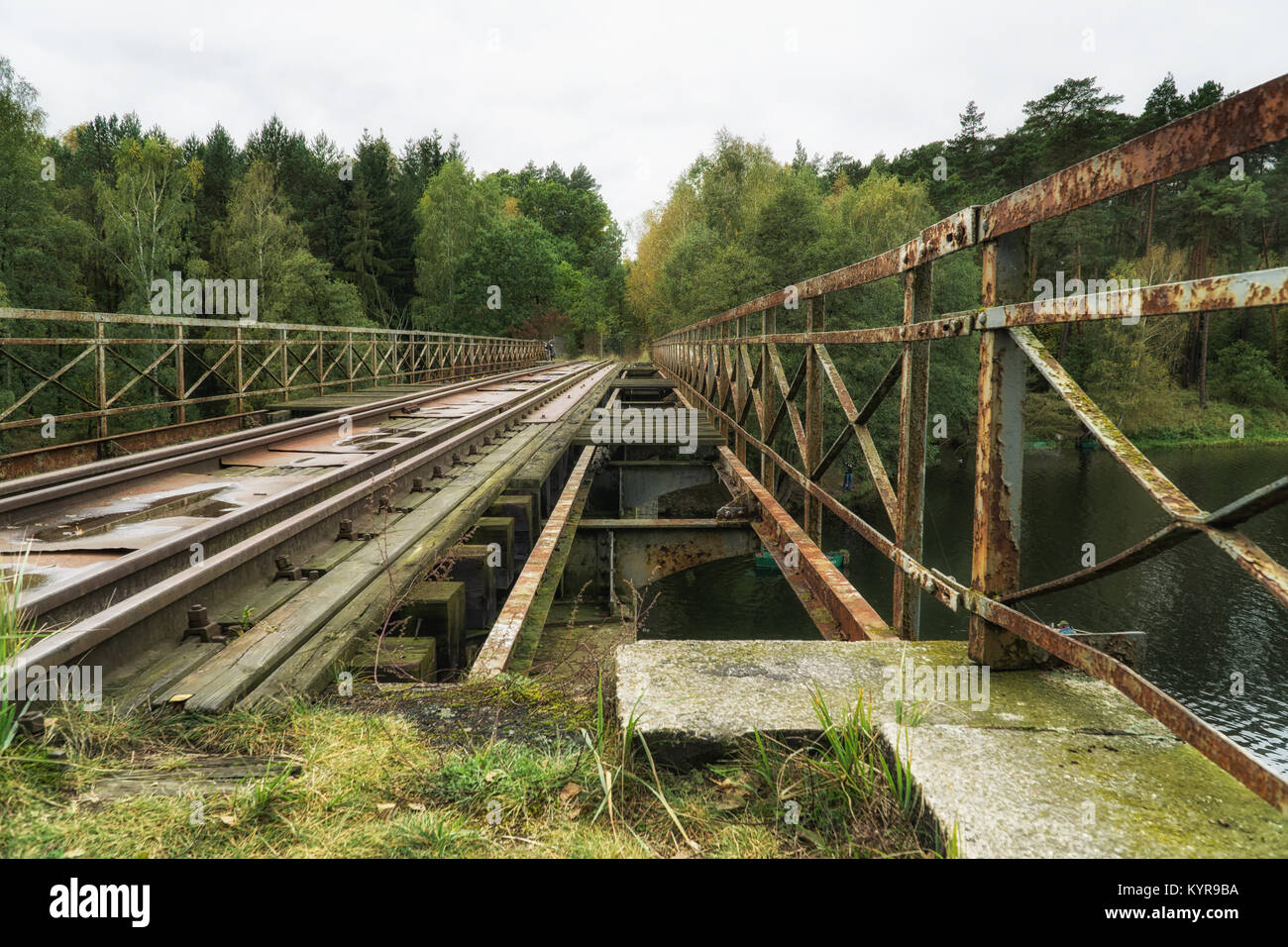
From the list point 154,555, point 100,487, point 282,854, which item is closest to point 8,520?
point 100,487

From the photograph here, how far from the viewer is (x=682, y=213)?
52.5m

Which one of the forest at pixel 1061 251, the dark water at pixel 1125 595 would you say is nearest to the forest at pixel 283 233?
the forest at pixel 1061 251

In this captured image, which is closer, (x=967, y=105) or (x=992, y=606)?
(x=992, y=606)

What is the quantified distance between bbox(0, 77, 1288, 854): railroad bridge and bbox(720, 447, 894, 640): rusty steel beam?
3 cm

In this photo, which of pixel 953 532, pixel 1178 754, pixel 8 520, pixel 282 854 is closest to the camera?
pixel 282 854

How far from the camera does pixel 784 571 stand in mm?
4863

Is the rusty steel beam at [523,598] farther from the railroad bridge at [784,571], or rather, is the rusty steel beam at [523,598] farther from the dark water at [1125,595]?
the dark water at [1125,595]

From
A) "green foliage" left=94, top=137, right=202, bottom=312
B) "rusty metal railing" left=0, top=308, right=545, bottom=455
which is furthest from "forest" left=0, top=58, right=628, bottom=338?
"rusty metal railing" left=0, top=308, right=545, bottom=455

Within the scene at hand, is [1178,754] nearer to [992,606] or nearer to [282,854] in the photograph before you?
[992,606]

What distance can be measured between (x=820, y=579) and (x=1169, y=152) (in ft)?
8.97

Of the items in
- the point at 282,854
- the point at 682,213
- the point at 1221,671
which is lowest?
the point at 1221,671

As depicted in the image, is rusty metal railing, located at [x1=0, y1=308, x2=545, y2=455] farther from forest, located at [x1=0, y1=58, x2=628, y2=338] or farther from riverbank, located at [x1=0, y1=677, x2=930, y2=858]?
riverbank, located at [x1=0, y1=677, x2=930, y2=858]

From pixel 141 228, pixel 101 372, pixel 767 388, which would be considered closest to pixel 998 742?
pixel 767 388
